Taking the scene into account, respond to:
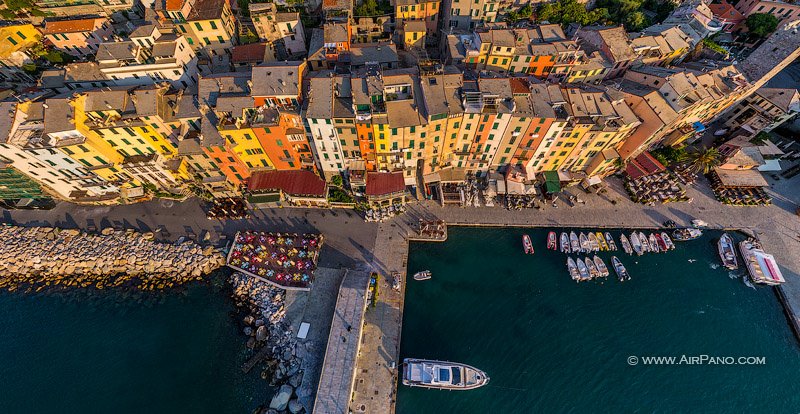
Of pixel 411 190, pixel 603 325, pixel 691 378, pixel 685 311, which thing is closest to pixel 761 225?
pixel 685 311

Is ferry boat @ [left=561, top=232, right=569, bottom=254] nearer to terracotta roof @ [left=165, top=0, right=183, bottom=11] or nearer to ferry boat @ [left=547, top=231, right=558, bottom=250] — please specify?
ferry boat @ [left=547, top=231, right=558, bottom=250]

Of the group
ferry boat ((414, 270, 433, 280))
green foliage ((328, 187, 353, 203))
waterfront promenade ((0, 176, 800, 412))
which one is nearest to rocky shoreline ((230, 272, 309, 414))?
waterfront promenade ((0, 176, 800, 412))

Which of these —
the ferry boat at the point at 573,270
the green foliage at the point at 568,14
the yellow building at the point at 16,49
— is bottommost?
the ferry boat at the point at 573,270

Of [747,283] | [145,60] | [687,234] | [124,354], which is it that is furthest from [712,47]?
[124,354]

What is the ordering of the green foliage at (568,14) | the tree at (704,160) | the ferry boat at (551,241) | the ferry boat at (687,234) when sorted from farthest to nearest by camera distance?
the green foliage at (568,14) → the tree at (704,160) → the ferry boat at (687,234) → the ferry boat at (551,241)

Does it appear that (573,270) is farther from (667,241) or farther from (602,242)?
(667,241)

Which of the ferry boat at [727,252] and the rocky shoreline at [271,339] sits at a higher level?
the ferry boat at [727,252]

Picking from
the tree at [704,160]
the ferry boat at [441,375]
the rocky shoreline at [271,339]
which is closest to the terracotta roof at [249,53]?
the rocky shoreline at [271,339]

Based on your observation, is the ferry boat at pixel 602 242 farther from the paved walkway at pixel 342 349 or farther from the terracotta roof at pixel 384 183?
the paved walkway at pixel 342 349
